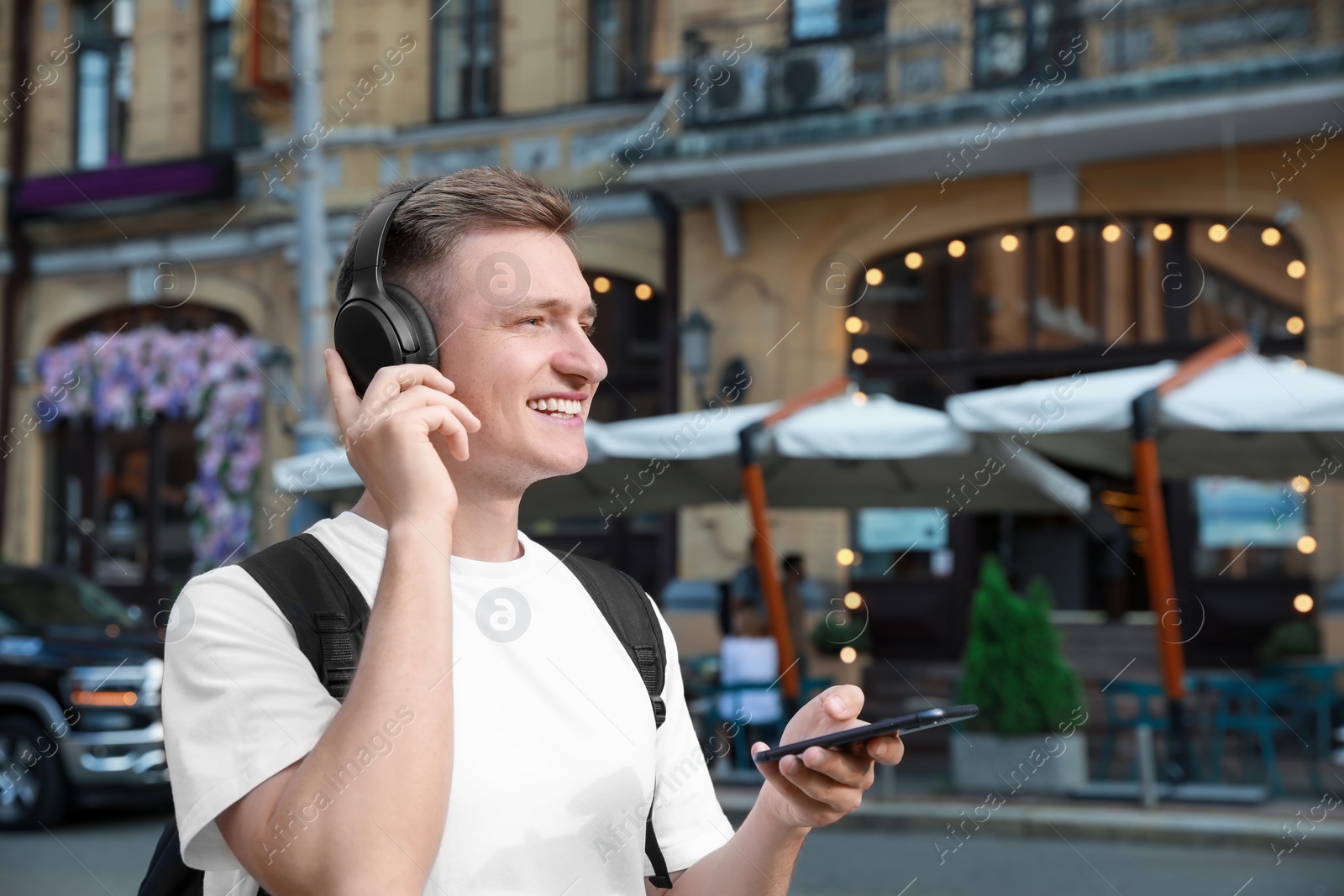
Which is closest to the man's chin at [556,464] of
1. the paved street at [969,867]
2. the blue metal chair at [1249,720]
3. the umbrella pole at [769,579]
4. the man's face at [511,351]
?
the man's face at [511,351]

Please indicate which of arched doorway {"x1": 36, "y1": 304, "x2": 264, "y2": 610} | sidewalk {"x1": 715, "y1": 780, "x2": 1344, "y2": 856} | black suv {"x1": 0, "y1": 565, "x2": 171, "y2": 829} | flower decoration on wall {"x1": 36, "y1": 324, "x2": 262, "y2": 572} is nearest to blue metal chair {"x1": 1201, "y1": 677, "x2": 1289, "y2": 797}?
sidewalk {"x1": 715, "y1": 780, "x2": 1344, "y2": 856}

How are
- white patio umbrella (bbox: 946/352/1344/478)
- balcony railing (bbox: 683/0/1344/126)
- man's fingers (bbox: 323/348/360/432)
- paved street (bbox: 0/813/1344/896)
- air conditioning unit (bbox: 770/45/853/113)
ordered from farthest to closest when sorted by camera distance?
air conditioning unit (bbox: 770/45/853/113) < balcony railing (bbox: 683/0/1344/126) < white patio umbrella (bbox: 946/352/1344/478) < paved street (bbox: 0/813/1344/896) < man's fingers (bbox: 323/348/360/432)

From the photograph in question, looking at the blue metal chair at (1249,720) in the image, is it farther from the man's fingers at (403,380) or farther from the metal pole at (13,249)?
the metal pole at (13,249)

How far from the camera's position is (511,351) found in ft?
5.95

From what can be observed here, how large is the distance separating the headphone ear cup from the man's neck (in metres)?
0.17

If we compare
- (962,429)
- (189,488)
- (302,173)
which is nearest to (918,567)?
(962,429)

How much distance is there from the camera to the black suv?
29.1ft

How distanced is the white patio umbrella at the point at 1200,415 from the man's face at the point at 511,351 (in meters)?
7.40

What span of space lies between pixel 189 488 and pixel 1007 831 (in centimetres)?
1284

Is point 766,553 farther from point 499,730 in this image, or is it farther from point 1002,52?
point 499,730

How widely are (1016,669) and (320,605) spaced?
8.37 metres

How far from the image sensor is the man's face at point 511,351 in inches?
71.1

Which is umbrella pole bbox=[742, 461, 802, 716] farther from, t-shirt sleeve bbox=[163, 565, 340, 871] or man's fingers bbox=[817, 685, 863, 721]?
t-shirt sleeve bbox=[163, 565, 340, 871]

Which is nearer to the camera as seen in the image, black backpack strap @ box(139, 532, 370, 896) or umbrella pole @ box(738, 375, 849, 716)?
black backpack strap @ box(139, 532, 370, 896)
